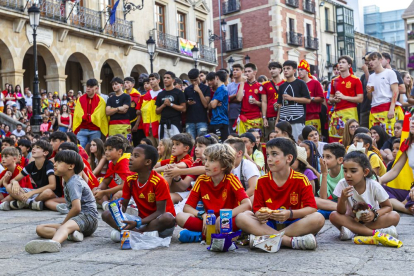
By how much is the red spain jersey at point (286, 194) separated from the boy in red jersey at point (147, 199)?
2.93 feet

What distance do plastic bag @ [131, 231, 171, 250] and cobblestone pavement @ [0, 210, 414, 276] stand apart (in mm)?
101

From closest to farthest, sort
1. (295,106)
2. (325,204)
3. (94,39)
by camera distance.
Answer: (325,204) → (295,106) → (94,39)

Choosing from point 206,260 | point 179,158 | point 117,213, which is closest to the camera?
point 206,260

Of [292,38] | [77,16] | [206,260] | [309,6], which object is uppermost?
[309,6]

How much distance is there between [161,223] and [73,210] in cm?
96

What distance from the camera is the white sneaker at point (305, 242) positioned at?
4.44 meters

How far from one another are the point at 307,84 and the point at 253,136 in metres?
2.73

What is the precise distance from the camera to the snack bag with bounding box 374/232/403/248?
445 cm

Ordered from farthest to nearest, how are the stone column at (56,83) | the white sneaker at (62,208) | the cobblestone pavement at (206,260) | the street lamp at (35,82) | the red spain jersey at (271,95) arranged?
1. the stone column at (56,83)
2. the street lamp at (35,82)
3. the red spain jersey at (271,95)
4. the white sneaker at (62,208)
5. the cobblestone pavement at (206,260)

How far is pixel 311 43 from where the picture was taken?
41.2 metres

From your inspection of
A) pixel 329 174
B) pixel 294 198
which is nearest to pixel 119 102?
pixel 329 174

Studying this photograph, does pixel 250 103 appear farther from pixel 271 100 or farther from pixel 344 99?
pixel 344 99

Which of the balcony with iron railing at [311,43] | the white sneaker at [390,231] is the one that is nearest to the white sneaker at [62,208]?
the white sneaker at [390,231]

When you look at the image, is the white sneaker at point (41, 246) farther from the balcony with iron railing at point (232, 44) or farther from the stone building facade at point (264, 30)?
the balcony with iron railing at point (232, 44)
